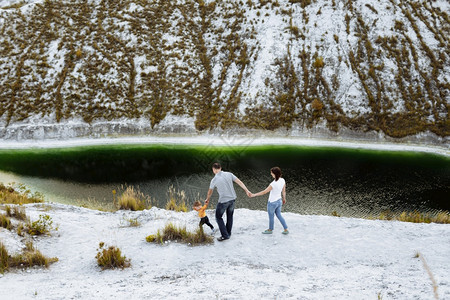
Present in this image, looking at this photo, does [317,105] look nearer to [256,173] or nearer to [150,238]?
[256,173]

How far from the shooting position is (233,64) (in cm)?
5009

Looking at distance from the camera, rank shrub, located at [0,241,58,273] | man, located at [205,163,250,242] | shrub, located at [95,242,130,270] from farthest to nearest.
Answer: man, located at [205,163,250,242], shrub, located at [95,242,130,270], shrub, located at [0,241,58,273]

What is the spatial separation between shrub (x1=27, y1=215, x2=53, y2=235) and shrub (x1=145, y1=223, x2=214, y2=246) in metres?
3.66

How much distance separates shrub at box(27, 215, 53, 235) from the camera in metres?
11.0

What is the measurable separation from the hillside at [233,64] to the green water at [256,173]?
23.5 feet

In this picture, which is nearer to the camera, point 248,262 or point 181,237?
point 248,262

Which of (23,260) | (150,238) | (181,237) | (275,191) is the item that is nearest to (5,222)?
(23,260)

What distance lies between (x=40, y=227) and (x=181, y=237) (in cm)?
497

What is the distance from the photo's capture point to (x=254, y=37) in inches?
2037

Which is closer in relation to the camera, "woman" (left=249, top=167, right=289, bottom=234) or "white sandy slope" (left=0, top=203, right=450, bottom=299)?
"white sandy slope" (left=0, top=203, right=450, bottom=299)

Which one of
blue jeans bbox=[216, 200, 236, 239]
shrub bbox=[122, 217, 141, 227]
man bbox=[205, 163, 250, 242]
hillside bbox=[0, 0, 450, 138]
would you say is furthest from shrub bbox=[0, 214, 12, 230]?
hillside bbox=[0, 0, 450, 138]

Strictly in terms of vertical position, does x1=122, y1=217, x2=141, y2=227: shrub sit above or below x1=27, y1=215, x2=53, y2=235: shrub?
below

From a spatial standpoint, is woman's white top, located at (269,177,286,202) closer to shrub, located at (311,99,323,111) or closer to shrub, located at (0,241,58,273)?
shrub, located at (0,241,58,273)

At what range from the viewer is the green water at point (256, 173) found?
2288cm
